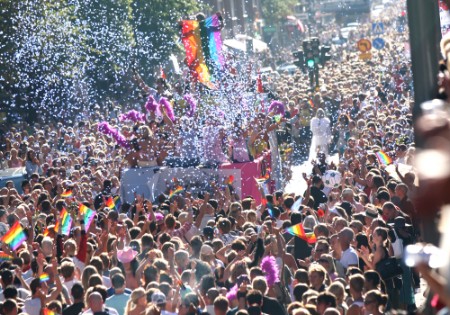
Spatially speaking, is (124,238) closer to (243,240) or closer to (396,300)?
(243,240)

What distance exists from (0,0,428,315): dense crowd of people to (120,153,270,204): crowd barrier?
0.17 metres

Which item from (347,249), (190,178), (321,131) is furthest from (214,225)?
(321,131)

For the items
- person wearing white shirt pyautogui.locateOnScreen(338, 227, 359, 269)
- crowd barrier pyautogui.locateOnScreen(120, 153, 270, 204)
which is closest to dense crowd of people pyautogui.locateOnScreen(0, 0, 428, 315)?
person wearing white shirt pyautogui.locateOnScreen(338, 227, 359, 269)

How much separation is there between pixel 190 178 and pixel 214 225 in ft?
16.4

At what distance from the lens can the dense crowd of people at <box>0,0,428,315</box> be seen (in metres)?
8.88

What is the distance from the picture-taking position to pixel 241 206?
1361 cm

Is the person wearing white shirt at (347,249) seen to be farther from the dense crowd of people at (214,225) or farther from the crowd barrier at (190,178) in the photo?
the crowd barrier at (190,178)

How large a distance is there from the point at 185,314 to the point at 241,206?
5.36 metres

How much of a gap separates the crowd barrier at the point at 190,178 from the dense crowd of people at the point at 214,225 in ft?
0.57

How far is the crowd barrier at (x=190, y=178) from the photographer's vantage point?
56.5 feet

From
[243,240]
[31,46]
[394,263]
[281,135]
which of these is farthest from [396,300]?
[31,46]

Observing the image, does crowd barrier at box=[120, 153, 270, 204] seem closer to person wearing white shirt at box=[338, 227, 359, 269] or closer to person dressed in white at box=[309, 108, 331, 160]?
person dressed in white at box=[309, 108, 331, 160]

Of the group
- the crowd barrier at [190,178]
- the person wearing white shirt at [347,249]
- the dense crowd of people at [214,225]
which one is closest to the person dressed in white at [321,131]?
the dense crowd of people at [214,225]

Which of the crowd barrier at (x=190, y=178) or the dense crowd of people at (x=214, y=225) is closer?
the dense crowd of people at (x=214, y=225)
